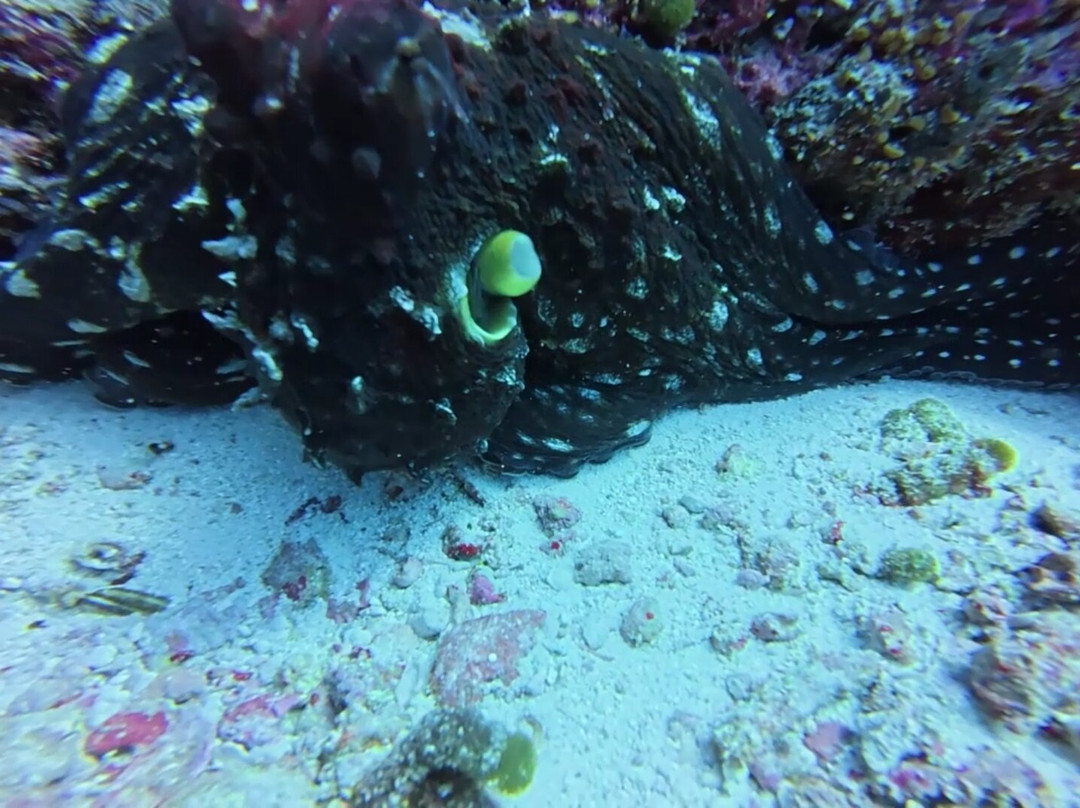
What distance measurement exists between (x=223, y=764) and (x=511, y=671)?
110 cm

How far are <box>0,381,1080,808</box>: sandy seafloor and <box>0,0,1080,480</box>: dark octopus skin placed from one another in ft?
1.39

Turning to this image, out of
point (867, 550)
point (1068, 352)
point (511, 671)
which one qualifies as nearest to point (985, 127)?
point (1068, 352)

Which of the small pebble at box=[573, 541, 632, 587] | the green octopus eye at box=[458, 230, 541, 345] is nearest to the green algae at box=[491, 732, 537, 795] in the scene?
the small pebble at box=[573, 541, 632, 587]

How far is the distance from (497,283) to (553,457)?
3.86 feet

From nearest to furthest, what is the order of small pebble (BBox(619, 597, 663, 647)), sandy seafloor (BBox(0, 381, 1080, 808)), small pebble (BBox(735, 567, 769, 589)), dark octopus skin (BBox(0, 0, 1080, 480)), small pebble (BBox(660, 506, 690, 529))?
dark octopus skin (BBox(0, 0, 1080, 480)) → sandy seafloor (BBox(0, 381, 1080, 808)) → small pebble (BBox(619, 597, 663, 647)) → small pebble (BBox(735, 567, 769, 589)) → small pebble (BBox(660, 506, 690, 529))

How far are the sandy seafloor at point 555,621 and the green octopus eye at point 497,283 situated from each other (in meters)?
1.09

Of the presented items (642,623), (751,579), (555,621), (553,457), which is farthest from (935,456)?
(555,621)

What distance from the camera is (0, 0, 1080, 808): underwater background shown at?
6.33 ft

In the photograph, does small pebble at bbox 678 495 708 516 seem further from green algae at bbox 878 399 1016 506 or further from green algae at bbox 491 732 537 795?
green algae at bbox 491 732 537 795

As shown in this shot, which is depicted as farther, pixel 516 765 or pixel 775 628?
pixel 775 628

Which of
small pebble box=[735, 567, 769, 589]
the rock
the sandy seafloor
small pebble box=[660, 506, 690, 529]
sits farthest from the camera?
small pebble box=[660, 506, 690, 529]

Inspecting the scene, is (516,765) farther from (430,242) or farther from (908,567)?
(430,242)

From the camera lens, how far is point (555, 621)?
8.38ft

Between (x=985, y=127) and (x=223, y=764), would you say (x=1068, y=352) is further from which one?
(x=223, y=764)
